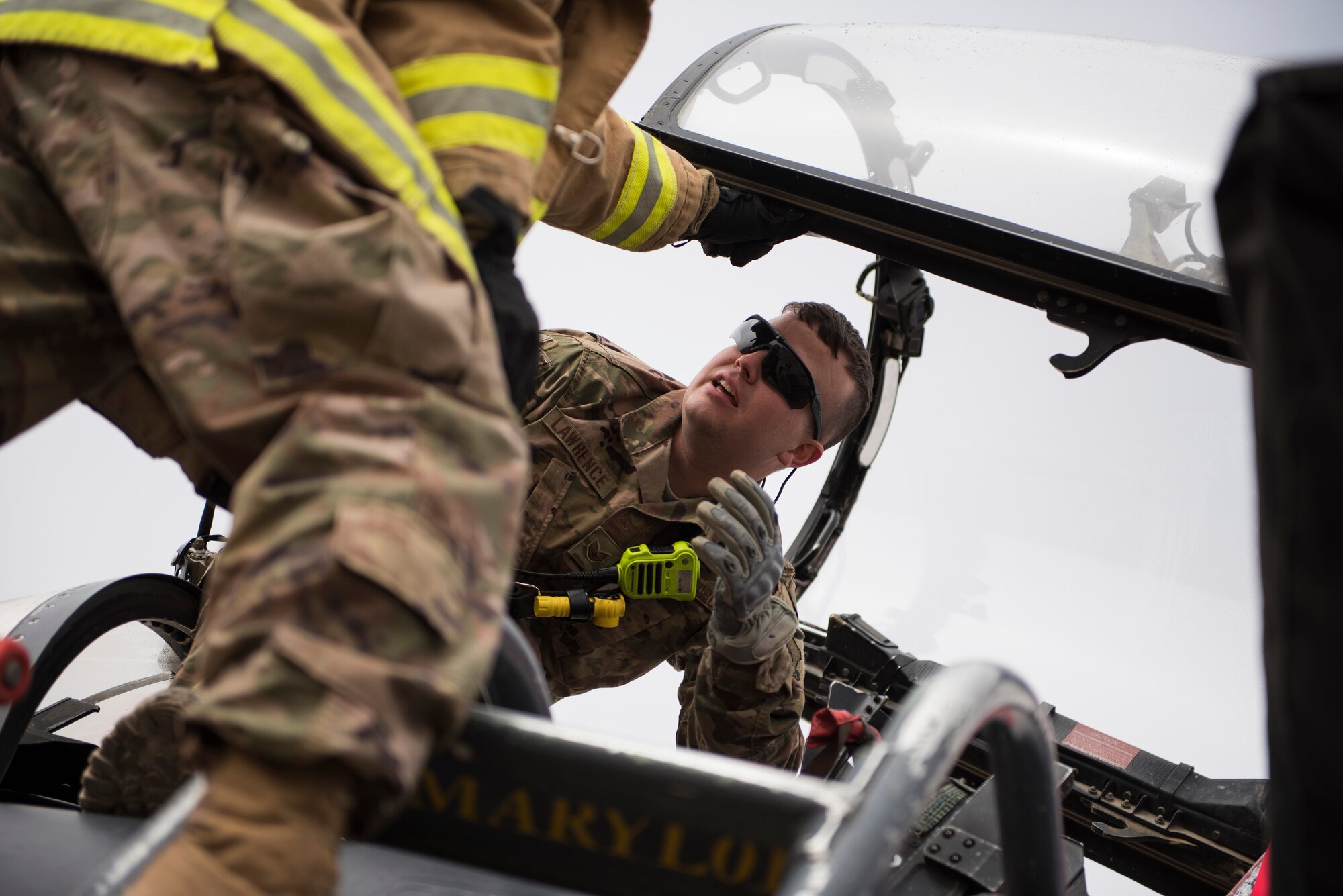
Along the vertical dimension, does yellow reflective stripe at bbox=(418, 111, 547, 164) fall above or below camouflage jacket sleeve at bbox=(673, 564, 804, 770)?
above

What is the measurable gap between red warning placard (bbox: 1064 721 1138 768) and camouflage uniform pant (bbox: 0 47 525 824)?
67.5 inches

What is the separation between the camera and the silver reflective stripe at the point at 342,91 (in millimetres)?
807

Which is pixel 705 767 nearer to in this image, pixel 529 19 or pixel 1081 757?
pixel 529 19

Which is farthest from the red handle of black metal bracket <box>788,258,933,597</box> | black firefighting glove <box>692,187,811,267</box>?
black metal bracket <box>788,258,933,597</box>

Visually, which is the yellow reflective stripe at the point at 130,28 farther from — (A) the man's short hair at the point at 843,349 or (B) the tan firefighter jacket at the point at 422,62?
(A) the man's short hair at the point at 843,349

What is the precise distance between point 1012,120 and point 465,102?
144cm

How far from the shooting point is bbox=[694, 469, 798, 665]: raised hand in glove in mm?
2014

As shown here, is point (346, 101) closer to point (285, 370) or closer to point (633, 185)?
point (285, 370)

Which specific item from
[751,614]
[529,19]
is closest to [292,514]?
[529,19]

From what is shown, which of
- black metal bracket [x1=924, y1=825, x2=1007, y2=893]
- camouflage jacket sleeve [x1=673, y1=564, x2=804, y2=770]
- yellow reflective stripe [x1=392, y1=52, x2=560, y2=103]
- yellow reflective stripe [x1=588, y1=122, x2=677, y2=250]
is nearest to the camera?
yellow reflective stripe [x1=392, y1=52, x2=560, y2=103]

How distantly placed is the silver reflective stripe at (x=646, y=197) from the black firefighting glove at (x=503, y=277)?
1.00m

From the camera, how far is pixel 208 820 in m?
0.65

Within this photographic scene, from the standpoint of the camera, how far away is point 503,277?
3.03 feet

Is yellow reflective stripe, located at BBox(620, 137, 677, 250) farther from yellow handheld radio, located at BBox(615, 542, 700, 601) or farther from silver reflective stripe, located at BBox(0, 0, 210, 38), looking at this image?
silver reflective stripe, located at BBox(0, 0, 210, 38)
